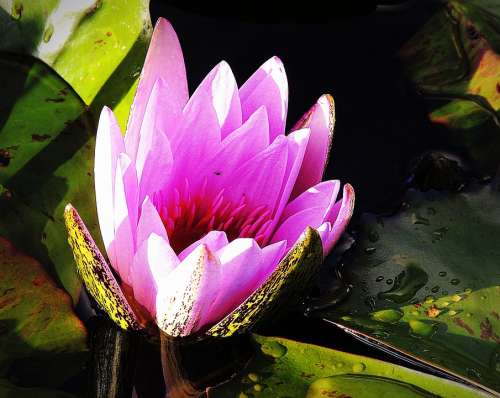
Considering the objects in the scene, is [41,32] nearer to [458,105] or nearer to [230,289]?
[230,289]

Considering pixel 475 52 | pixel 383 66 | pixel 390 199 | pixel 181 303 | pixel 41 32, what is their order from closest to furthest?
pixel 181 303 → pixel 41 32 → pixel 390 199 → pixel 475 52 → pixel 383 66

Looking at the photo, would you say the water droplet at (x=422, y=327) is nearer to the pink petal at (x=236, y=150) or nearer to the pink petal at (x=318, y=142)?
the pink petal at (x=318, y=142)

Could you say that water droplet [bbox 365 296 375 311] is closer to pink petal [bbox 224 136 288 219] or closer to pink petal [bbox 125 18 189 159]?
pink petal [bbox 224 136 288 219]

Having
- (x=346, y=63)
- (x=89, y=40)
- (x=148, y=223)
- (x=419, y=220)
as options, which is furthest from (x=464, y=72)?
(x=148, y=223)

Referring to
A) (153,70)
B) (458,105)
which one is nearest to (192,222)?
(153,70)

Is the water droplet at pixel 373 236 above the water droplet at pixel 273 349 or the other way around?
above

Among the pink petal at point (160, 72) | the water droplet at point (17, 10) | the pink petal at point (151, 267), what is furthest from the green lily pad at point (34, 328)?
the water droplet at point (17, 10)

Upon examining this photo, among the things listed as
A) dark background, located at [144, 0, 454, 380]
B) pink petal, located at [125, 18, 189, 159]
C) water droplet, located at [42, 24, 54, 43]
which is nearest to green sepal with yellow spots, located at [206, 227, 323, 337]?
pink petal, located at [125, 18, 189, 159]
